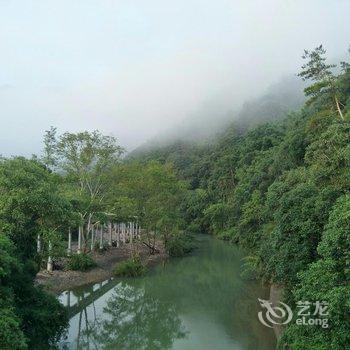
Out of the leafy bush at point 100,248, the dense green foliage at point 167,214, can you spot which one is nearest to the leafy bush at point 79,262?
the dense green foliage at point 167,214

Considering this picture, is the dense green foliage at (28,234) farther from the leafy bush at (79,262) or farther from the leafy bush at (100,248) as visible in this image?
the leafy bush at (100,248)

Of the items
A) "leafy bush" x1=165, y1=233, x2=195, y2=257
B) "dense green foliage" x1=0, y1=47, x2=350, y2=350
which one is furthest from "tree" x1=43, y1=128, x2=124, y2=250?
"leafy bush" x1=165, y1=233, x2=195, y2=257

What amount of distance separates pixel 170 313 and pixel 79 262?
354 inches

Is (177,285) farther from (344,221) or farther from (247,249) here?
(344,221)

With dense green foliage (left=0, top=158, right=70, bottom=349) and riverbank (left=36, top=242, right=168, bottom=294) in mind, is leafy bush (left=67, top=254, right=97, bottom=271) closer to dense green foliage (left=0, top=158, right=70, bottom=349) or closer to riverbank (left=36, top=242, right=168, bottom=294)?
riverbank (left=36, top=242, right=168, bottom=294)

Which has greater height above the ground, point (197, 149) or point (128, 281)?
point (197, 149)

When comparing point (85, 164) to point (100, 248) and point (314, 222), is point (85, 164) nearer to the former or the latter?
point (100, 248)

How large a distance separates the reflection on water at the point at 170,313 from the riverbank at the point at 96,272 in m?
0.75

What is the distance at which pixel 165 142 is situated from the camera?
134 meters

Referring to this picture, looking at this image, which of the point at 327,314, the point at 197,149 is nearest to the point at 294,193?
the point at 327,314

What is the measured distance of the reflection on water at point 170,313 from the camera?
1823 cm

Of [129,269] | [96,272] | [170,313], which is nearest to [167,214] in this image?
[129,269]

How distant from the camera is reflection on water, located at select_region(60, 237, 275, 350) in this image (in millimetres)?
18234

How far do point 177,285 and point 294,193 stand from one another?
16.1 m
